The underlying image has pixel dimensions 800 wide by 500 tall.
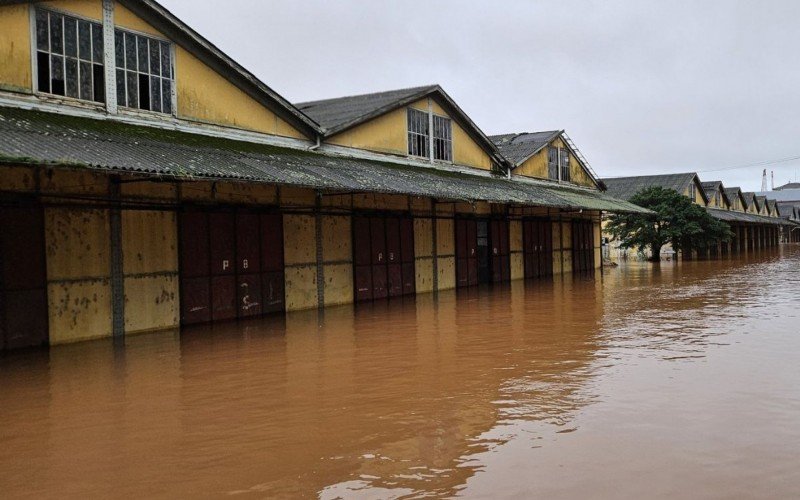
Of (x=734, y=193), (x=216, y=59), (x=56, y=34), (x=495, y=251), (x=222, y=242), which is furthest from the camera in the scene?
(x=734, y=193)

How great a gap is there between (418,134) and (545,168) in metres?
10.3

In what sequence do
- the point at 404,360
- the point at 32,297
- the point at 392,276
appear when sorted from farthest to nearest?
the point at 392,276 → the point at 32,297 → the point at 404,360

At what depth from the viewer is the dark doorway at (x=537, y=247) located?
28531 mm

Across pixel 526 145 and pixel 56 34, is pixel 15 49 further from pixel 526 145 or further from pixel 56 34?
pixel 526 145

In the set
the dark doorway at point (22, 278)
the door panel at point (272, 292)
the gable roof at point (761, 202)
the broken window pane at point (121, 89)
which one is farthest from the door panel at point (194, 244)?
the gable roof at point (761, 202)

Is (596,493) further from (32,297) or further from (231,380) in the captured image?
(32,297)

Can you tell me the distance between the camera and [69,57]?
43.2 ft

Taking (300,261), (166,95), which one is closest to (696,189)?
(300,261)

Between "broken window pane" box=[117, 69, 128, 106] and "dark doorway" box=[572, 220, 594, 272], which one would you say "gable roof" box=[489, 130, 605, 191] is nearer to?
"dark doorway" box=[572, 220, 594, 272]

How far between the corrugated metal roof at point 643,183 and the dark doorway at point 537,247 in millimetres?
21545

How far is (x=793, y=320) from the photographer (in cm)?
1354

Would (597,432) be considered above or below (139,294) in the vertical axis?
below

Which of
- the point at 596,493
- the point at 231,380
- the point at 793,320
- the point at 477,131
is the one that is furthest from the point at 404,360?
the point at 477,131

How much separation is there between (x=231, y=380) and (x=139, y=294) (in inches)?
202
